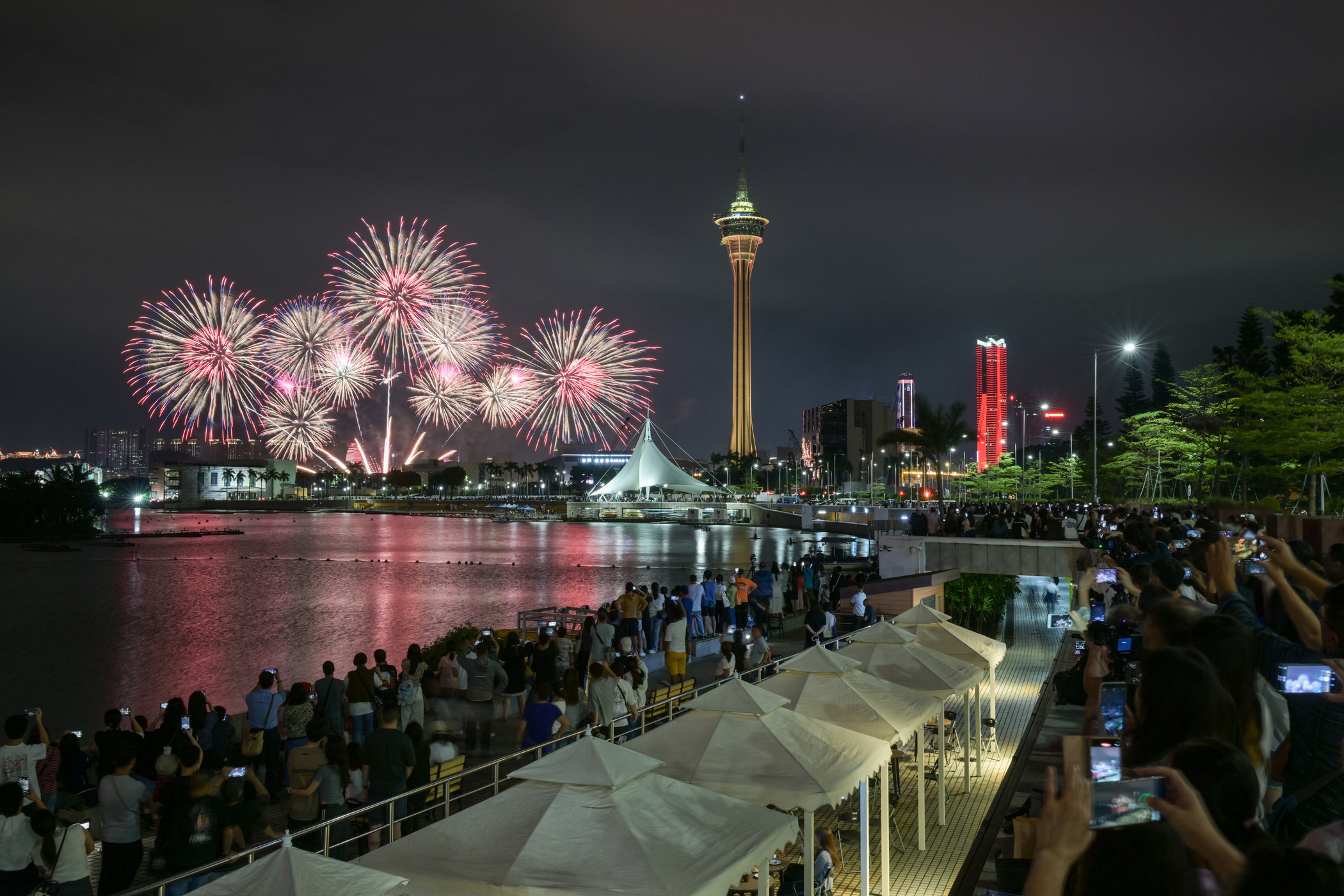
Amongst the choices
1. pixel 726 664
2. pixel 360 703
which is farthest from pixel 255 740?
pixel 726 664

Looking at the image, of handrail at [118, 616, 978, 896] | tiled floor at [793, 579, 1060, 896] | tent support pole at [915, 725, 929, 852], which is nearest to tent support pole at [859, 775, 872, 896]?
tiled floor at [793, 579, 1060, 896]

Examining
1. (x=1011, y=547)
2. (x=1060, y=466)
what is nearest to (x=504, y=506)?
(x=1060, y=466)

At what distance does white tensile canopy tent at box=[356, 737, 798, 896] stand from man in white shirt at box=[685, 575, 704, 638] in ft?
35.2

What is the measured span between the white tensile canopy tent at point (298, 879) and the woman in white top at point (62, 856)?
2.37m

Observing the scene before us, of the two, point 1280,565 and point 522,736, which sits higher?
point 1280,565

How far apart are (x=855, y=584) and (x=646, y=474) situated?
78.6 m

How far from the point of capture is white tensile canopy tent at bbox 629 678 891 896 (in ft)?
21.2

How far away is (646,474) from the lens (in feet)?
321

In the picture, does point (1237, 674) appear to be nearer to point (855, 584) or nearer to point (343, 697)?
point (343, 697)

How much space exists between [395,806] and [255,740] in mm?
2520

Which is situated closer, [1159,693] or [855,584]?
[1159,693]

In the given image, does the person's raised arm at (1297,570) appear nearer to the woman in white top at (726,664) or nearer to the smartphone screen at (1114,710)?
the smartphone screen at (1114,710)

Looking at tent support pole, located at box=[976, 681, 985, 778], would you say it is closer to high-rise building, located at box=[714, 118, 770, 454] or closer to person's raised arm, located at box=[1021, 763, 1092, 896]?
person's raised arm, located at box=[1021, 763, 1092, 896]

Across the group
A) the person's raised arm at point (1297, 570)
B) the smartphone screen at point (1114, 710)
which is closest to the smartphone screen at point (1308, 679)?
the smartphone screen at point (1114, 710)
